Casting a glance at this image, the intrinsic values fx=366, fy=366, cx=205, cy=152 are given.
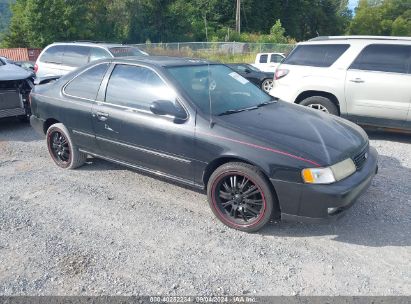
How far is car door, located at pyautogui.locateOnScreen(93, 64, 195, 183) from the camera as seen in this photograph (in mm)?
3820

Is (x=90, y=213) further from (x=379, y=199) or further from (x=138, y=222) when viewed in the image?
(x=379, y=199)

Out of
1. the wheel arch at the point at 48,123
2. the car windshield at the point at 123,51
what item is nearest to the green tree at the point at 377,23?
the car windshield at the point at 123,51

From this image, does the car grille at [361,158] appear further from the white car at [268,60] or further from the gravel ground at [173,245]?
the white car at [268,60]

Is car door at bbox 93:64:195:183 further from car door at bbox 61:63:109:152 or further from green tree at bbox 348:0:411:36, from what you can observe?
green tree at bbox 348:0:411:36

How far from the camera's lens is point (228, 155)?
137 inches

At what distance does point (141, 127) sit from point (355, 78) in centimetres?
419

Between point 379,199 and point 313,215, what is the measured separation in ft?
4.65

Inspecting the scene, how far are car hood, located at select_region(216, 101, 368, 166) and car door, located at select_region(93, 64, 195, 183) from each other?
21.0 inches

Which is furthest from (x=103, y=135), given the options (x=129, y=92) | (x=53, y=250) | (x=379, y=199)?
(x=379, y=199)

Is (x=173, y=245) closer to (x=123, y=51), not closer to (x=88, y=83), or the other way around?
(x=88, y=83)

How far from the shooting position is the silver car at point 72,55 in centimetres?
890

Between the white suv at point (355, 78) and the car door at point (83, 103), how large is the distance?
3.81 metres

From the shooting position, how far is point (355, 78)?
21.0 feet

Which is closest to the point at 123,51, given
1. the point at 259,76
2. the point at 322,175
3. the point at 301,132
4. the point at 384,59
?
the point at 384,59
